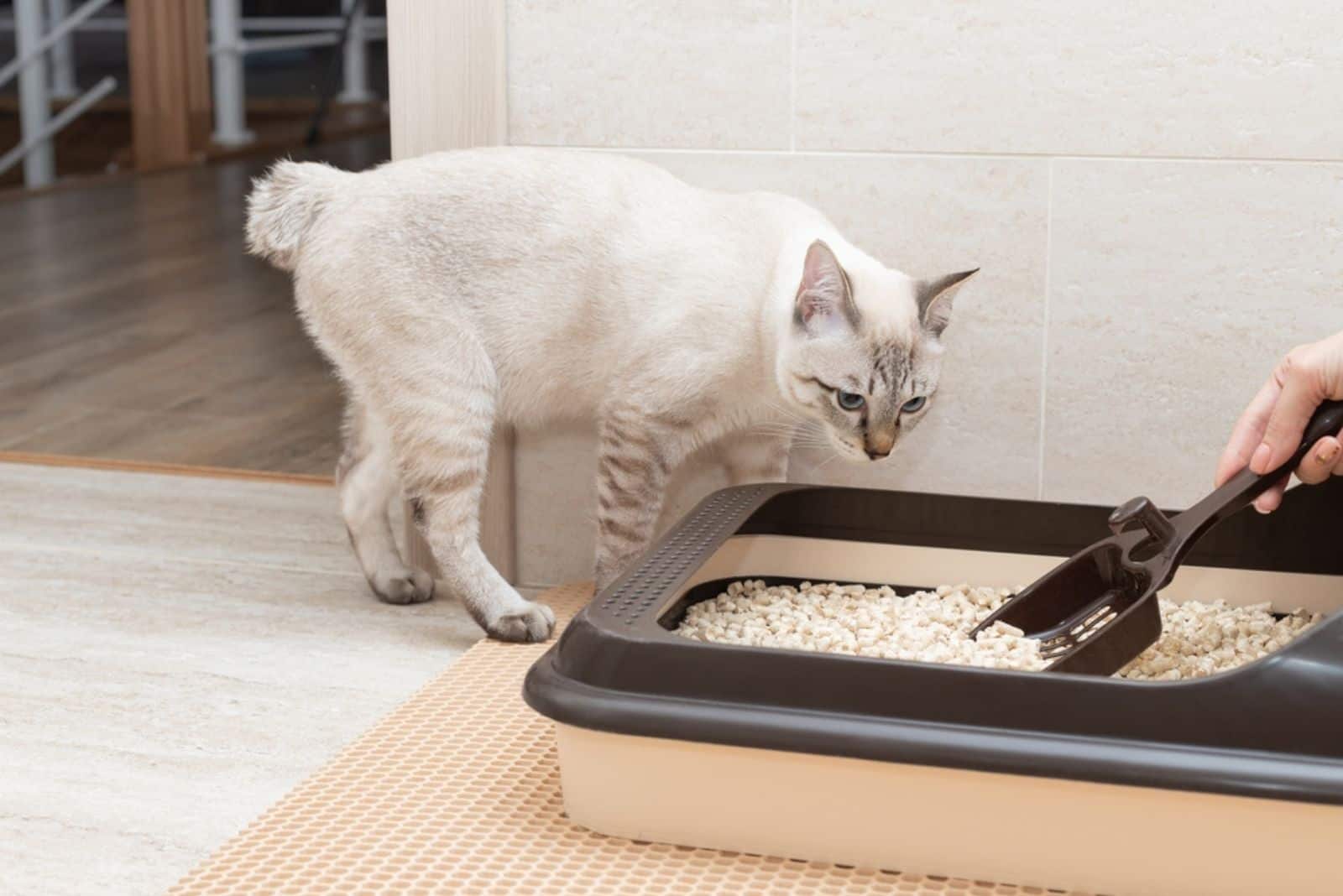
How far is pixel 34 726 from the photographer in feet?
5.48

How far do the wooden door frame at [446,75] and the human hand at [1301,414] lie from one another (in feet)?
3.61

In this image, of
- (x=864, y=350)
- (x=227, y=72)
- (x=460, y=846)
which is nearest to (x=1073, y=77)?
(x=864, y=350)

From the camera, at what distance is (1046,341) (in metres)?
2.01

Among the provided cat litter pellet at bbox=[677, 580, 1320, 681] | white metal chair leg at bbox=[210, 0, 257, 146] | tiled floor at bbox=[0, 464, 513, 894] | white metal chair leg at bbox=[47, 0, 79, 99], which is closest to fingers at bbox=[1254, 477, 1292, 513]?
cat litter pellet at bbox=[677, 580, 1320, 681]

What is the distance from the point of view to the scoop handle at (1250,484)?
1.44m

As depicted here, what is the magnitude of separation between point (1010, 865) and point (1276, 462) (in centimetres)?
47

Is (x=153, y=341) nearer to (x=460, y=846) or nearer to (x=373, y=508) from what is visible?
(x=373, y=508)

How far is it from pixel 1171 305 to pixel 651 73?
75 centimetres

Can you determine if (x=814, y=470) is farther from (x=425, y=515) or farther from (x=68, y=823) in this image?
(x=68, y=823)

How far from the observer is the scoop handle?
1.44 m

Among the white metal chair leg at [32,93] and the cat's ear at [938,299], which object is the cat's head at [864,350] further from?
the white metal chair leg at [32,93]

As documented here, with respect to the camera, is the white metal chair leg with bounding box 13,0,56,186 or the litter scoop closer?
the litter scoop

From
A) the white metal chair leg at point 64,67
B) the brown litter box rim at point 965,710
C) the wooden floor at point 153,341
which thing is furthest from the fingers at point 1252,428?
the white metal chair leg at point 64,67

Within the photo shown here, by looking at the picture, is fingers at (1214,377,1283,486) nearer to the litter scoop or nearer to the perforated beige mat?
the litter scoop
